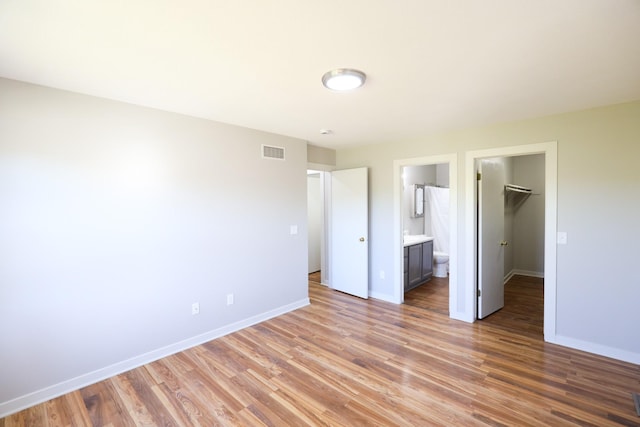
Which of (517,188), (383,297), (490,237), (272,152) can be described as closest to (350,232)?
(383,297)

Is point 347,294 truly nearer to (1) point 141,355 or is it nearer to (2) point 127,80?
(1) point 141,355

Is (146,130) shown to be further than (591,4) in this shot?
Yes

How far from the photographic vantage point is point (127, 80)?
7.04 feet

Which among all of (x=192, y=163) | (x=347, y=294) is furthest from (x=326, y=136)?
(x=347, y=294)

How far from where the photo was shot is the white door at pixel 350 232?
4.45 m

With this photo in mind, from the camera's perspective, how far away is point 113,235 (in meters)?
2.54

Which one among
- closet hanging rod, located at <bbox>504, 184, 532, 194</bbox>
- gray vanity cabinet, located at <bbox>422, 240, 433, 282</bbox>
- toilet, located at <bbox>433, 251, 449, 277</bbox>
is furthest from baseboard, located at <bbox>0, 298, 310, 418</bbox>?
closet hanging rod, located at <bbox>504, 184, 532, 194</bbox>

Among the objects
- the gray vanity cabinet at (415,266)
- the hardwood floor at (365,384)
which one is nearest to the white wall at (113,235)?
the hardwood floor at (365,384)

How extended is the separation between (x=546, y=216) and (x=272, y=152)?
125 inches

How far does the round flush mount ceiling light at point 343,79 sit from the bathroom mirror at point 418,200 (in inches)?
160

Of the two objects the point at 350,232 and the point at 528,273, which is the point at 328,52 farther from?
the point at 528,273

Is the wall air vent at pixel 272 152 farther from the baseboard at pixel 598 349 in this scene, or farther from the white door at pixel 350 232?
the baseboard at pixel 598 349

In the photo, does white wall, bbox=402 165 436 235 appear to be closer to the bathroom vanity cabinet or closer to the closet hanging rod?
the bathroom vanity cabinet

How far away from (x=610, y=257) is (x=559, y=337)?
0.94 metres
